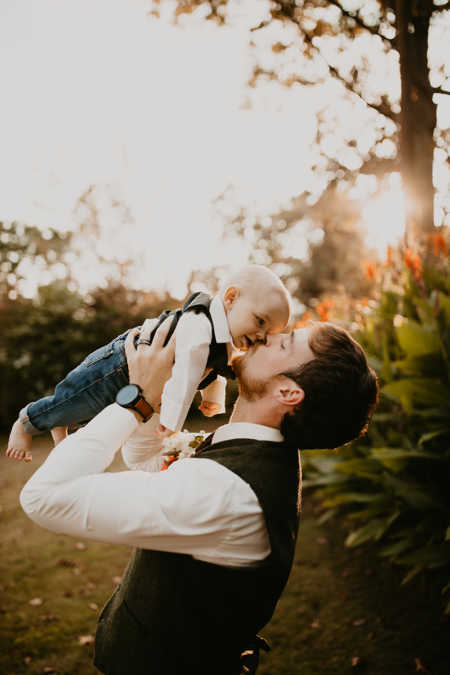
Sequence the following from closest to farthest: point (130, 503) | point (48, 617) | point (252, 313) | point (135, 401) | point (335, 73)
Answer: point (130, 503) < point (135, 401) < point (252, 313) < point (48, 617) < point (335, 73)

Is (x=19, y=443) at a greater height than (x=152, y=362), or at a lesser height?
lesser

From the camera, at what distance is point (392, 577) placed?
14.6 ft

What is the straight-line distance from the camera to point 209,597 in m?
1.43

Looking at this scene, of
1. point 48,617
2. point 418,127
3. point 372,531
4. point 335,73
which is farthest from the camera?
point 335,73

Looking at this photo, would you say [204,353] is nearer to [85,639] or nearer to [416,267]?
[416,267]

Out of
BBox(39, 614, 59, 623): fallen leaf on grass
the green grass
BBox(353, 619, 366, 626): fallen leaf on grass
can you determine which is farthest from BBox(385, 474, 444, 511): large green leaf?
BBox(39, 614, 59, 623): fallen leaf on grass

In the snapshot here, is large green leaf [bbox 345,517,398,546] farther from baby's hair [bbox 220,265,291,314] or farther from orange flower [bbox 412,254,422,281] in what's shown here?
baby's hair [bbox 220,265,291,314]

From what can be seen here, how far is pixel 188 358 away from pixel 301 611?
342 centimetres

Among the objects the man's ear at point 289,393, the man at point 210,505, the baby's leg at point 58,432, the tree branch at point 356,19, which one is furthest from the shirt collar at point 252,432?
the tree branch at point 356,19

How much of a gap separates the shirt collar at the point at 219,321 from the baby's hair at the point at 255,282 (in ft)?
0.33

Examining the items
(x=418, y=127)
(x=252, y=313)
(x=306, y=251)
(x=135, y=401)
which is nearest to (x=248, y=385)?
(x=135, y=401)

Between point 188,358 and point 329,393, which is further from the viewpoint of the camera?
point 188,358

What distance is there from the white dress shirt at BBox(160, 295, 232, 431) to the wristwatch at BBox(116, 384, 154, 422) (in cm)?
25

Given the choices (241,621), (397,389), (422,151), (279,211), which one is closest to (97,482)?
(241,621)
